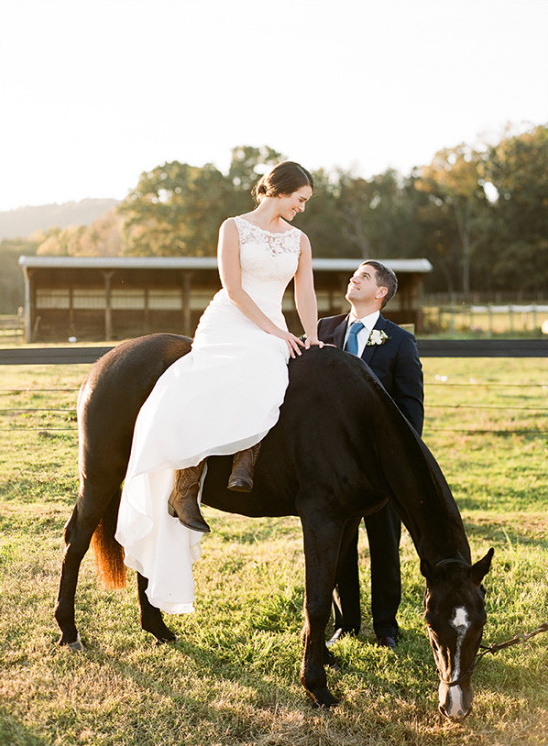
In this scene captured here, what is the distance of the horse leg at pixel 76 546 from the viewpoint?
3.74m

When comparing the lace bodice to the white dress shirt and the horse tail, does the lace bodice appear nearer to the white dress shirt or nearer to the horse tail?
the white dress shirt

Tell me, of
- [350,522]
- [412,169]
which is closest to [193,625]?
[350,522]

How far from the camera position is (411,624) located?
4.07 metres

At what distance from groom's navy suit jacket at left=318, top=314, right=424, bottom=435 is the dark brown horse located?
55 centimetres

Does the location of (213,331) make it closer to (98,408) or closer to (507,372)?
(98,408)

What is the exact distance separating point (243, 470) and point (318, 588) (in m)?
0.71

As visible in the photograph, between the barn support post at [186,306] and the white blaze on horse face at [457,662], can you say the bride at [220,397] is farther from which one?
the barn support post at [186,306]

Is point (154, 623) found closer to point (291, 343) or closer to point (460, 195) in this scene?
point (291, 343)

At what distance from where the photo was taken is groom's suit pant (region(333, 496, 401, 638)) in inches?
155

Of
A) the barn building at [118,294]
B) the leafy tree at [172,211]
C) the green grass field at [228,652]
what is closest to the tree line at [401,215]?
the leafy tree at [172,211]

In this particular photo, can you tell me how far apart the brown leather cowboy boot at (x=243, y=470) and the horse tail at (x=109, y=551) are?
1.03 m

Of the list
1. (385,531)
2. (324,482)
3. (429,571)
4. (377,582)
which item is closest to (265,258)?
(324,482)

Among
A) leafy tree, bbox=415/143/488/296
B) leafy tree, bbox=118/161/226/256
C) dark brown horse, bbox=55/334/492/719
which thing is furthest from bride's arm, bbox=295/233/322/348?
leafy tree, bbox=415/143/488/296

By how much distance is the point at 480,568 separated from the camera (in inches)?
113
